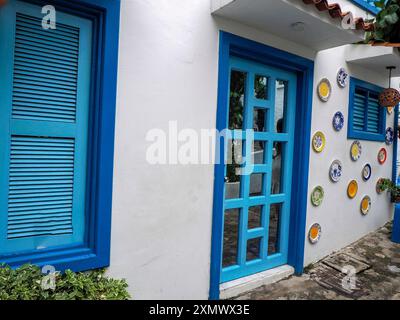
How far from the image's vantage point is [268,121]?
10.9 feet

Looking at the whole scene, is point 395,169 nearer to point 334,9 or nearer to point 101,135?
point 334,9

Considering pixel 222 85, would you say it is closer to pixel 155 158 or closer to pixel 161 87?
pixel 161 87

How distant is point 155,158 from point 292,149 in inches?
75.1

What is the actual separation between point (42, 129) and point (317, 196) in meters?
3.17

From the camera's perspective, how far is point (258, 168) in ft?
10.8

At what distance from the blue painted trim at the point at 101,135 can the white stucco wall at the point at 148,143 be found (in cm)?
8

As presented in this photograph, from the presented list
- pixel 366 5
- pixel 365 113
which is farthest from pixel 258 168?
pixel 366 5

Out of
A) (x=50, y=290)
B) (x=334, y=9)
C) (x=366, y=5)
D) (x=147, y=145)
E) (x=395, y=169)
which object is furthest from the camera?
(x=395, y=169)

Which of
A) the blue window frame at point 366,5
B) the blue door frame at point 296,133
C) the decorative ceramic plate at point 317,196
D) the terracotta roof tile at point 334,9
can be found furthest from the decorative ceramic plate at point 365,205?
the blue window frame at point 366,5

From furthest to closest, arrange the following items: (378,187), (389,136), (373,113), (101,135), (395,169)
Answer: (395,169)
(389,136)
(378,187)
(373,113)
(101,135)

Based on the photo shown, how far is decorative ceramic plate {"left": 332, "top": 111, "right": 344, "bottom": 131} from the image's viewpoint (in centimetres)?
390

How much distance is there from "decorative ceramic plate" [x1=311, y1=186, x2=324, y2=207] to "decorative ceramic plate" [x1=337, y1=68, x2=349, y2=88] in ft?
4.65

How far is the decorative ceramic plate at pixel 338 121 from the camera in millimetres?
3903

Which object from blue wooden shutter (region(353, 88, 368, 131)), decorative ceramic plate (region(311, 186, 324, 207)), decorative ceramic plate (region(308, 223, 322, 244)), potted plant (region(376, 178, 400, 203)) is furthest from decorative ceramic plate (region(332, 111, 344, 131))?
potted plant (region(376, 178, 400, 203))
